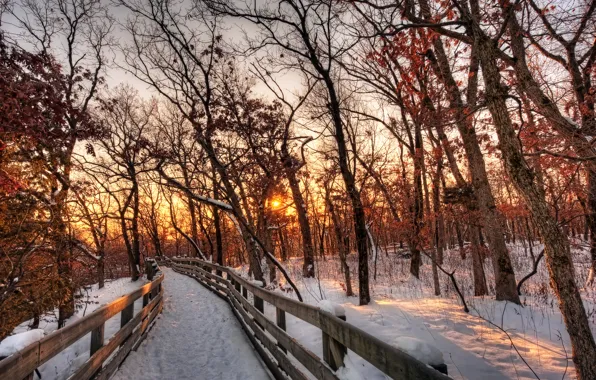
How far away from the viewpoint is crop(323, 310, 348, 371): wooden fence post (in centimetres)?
291

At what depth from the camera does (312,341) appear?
5.62m

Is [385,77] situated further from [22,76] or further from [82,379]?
[82,379]

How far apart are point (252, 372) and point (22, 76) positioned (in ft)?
20.1

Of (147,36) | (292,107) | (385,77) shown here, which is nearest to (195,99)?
(147,36)

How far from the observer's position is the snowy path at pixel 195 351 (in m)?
5.09

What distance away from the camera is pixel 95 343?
13.4ft

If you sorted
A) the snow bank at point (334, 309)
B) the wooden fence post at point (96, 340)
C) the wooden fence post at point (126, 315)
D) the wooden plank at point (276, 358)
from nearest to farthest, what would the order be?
1. the snow bank at point (334, 309)
2. the wooden plank at point (276, 358)
3. the wooden fence post at point (96, 340)
4. the wooden fence post at point (126, 315)

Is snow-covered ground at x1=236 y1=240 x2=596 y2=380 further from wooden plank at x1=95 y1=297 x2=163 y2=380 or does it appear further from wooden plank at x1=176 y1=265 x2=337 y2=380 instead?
wooden plank at x1=95 y1=297 x2=163 y2=380

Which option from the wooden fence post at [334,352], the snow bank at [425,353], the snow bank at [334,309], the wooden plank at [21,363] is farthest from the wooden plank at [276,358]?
the wooden plank at [21,363]

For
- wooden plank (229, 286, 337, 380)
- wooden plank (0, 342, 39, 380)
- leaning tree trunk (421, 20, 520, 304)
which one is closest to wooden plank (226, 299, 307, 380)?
wooden plank (229, 286, 337, 380)

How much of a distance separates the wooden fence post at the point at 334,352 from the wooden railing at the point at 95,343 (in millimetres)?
2319

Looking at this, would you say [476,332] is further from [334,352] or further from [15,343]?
[15,343]

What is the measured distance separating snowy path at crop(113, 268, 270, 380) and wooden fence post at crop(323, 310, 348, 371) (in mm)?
2122

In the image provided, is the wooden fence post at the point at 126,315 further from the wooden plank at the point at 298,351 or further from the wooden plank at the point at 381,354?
the wooden plank at the point at 381,354
